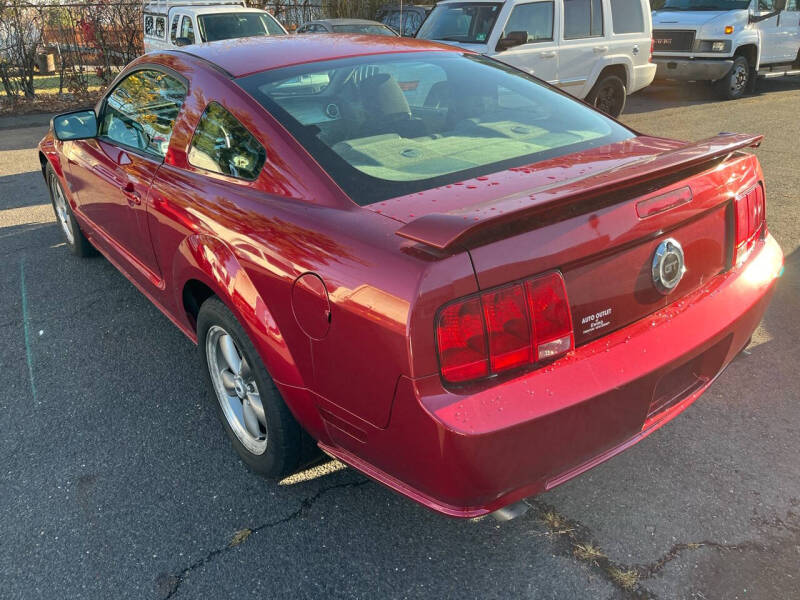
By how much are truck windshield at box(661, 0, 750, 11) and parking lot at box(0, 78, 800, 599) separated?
1051cm

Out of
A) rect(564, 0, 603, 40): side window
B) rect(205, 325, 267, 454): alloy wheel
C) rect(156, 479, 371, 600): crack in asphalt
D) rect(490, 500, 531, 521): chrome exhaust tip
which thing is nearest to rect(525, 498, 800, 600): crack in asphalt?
rect(490, 500, 531, 521): chrome exhaust tip

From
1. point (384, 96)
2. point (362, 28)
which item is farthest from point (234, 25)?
point (384, 96)

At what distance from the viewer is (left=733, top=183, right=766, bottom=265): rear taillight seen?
2359 mm

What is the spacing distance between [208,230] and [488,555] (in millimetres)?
1564

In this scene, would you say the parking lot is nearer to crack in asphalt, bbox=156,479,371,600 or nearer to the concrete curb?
crack in asphalt, bbox=156,479,371,600

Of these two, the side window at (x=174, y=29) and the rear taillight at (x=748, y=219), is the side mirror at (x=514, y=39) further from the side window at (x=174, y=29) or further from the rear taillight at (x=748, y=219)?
the rear taillight at (x=748, y=219)

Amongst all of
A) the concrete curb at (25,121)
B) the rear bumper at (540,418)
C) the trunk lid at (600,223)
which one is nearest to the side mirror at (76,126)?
the trunk lid at (600,223)

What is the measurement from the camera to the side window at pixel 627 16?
968 centimetres

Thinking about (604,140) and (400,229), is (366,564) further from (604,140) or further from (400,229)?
(604,140)

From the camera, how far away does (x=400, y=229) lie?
1.85m

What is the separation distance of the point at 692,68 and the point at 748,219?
1065 centimetres

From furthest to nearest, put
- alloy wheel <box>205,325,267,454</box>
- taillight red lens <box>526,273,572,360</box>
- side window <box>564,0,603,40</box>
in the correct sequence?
side window <box>564,0,603,40</box> < alloy wheel <box>205,325,267,454</box> < taillight red lens <box>526,273,572,360</box>

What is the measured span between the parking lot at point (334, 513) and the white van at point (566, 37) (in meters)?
6.24

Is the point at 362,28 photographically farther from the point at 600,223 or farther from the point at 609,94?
the point at 600,223
